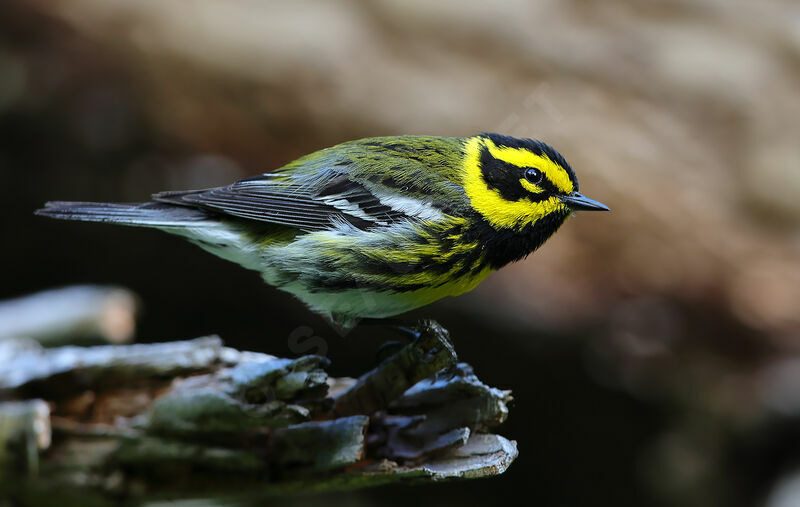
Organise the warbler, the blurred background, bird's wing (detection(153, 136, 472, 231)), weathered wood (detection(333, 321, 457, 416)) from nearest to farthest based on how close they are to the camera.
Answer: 1. weathered wood (detection(333, 321, 457, 416))
2. the warbler
3. bird's wing (detection(153, 136, 472, 231))
4. the blurred background

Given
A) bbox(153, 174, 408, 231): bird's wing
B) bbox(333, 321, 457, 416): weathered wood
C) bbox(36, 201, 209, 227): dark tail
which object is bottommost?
bbox(333, 321, 457, 416): weathered wood

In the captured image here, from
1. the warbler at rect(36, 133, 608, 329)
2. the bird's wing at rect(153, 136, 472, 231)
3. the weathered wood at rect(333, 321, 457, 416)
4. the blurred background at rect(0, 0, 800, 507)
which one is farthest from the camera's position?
the blurred background at rect(0, 0, 800, 507)

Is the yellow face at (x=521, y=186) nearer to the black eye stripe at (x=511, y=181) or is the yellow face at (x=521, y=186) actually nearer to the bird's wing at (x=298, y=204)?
the black eye stripe at (x=511, y=181)

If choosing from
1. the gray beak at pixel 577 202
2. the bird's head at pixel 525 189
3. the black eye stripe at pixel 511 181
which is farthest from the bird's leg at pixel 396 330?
the gray beak at pixel 577 202

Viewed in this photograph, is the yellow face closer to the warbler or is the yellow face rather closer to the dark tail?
the warbler

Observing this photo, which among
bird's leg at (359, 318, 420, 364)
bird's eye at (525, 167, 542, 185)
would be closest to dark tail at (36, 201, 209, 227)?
bird's leg at (359, 318, 420, 364)

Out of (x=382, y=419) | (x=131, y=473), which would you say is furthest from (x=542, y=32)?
(x=131, y=473)

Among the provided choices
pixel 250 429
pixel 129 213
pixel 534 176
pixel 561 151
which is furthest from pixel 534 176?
pixel 561 151

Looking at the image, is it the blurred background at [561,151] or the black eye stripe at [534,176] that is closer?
the black eye stripe at [534,176]

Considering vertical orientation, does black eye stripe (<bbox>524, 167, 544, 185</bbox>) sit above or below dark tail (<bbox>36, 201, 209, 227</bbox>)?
above
